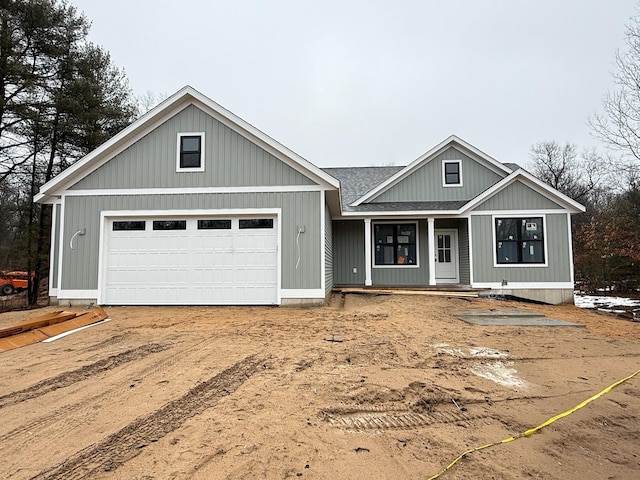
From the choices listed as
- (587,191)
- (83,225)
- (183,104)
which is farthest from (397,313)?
(587,191)

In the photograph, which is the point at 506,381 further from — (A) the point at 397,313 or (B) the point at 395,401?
(A) the point at 397,313

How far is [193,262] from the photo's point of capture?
9.77 meters

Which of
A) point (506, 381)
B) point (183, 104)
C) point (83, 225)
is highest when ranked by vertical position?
point (183, 104)

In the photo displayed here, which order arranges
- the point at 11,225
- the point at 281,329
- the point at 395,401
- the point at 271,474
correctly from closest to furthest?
the point at 271,474 < the point at 395,401 < the point at 281,329 < the point at 11,225

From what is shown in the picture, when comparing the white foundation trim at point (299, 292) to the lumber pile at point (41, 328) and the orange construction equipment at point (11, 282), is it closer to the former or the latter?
the lumber pile at point (41, 328)

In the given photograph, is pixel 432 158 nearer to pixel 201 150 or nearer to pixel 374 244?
pixel 374 244

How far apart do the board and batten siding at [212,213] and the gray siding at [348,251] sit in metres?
4.42

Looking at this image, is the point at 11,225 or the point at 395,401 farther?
the point at 11,225

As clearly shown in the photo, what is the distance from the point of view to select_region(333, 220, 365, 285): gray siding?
13789 millimetres

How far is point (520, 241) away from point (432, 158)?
4465 millimetres

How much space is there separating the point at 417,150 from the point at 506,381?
49134 millimetres

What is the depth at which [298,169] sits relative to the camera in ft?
31.8

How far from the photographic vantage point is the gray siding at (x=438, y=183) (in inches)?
554

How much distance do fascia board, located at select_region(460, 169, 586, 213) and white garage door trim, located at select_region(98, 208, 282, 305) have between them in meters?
6.63
